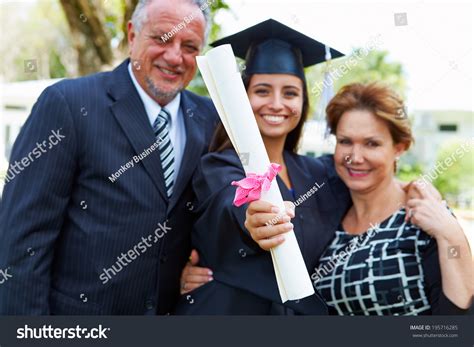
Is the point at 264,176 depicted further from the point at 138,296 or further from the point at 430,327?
the point at 430,327

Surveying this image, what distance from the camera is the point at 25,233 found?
68.1 inches

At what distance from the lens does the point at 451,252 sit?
174 centimetres

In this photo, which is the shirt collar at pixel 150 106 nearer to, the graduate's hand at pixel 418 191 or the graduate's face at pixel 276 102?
the graduate's face at pixel 276 102

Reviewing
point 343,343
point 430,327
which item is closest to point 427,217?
point 430,327

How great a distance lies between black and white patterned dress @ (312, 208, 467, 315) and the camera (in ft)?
5.88

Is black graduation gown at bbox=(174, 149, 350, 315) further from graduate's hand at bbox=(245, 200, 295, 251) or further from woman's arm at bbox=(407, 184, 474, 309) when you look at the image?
woman's arm at bbox=(407, 184, 474, 309)

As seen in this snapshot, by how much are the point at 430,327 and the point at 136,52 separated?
132cm

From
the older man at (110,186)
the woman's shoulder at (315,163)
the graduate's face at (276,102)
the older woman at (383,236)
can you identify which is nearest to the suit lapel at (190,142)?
the older man at (110,186)

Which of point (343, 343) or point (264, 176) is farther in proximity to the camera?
point (343, 343)

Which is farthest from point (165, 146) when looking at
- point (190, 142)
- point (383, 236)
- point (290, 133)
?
point (383, 236)

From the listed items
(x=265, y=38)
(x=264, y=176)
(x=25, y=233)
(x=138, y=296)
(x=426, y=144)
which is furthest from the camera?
(x=426, y=144)

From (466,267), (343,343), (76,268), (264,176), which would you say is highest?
(264,176)

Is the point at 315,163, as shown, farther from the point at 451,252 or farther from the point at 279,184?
the point at 451,252

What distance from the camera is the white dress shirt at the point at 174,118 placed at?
188 cm
